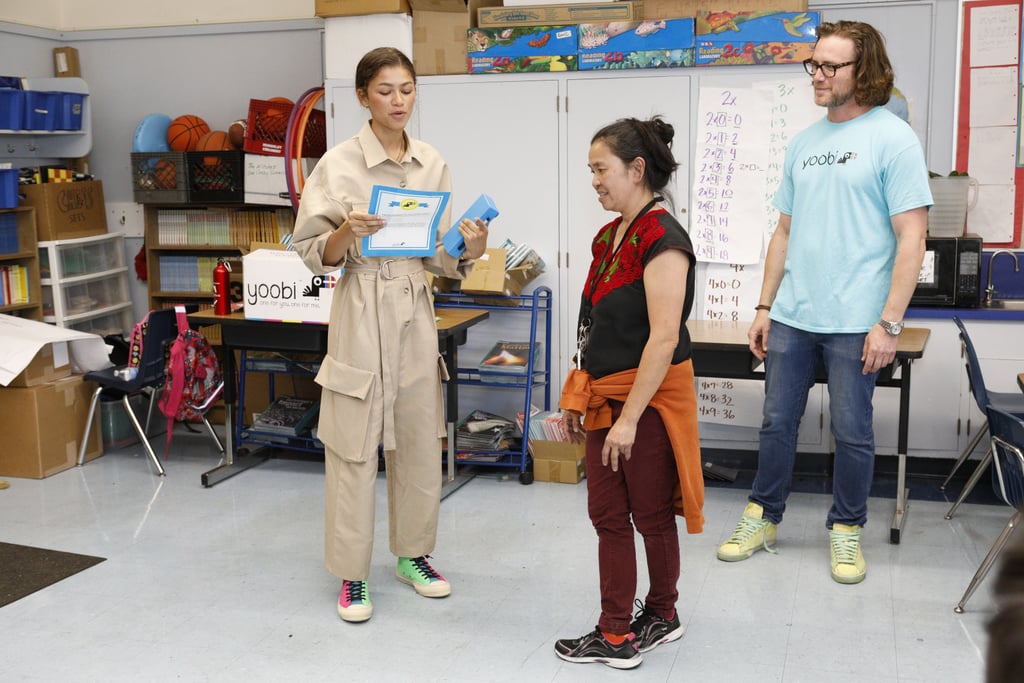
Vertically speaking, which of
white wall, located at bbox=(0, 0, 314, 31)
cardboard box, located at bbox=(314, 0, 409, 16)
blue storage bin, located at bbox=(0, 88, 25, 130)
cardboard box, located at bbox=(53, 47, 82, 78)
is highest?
white wall, located at bbox=(0, 0, 314, 31)

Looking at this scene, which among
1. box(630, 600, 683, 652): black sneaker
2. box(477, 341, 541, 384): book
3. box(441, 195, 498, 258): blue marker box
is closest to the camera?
box(630, 600, 683, 652): black sneaker

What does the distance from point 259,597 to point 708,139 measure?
2.94 meters

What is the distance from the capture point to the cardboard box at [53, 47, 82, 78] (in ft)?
21.6

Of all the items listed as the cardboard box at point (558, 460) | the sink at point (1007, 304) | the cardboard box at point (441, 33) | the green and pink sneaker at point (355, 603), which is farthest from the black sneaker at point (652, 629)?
the cardboard box at point (441, 33)

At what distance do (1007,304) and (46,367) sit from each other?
467 centimetres

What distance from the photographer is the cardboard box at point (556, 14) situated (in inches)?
197

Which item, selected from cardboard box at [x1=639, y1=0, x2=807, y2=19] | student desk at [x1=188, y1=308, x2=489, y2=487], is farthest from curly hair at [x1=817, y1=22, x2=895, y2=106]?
student desk at [x1=188, y1=308, x2=489, y2=487]

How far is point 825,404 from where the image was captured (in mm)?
5020

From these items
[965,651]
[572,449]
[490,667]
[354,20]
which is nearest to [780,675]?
[965,651]

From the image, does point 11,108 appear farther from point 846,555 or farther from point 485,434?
point 846,555

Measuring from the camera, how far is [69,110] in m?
6.21

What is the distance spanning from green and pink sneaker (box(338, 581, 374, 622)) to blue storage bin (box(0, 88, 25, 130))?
3844mm

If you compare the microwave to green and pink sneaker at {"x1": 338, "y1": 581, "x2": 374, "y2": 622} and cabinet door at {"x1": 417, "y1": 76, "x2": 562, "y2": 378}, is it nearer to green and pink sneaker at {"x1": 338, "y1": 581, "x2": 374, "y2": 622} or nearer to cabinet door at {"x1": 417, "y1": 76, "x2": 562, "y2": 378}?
cabinet door at {"x1": 417, "y1": 76, "x2": 562, "y2": 378}

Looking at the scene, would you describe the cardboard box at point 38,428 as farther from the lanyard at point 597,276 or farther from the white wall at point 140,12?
the lanyard at point 597,276
